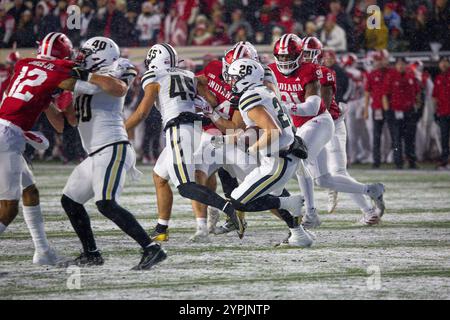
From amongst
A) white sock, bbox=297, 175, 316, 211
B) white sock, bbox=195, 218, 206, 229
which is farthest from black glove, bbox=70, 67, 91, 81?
white sock, bbox=297, 175, 316, 211

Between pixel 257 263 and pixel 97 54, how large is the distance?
179cm

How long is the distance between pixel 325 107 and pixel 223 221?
56.9 inches

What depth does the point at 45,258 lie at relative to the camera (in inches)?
261

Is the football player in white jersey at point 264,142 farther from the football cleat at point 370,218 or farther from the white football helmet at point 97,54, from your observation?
the football cleat at point 370,218

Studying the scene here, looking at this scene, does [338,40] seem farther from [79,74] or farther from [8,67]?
[79,74]

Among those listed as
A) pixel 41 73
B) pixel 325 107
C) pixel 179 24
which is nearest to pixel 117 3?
pixel 179 24

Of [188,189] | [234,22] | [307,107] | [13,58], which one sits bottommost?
[188,189]

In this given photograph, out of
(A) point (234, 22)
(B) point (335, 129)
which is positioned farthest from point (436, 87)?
(B) point (335, 129)

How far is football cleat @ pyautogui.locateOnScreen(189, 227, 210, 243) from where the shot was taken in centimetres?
777

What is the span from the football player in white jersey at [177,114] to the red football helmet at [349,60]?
7.51 meters

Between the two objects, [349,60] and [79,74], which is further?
[349,60]

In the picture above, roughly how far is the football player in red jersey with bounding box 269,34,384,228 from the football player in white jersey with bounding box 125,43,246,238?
3.24 feet
